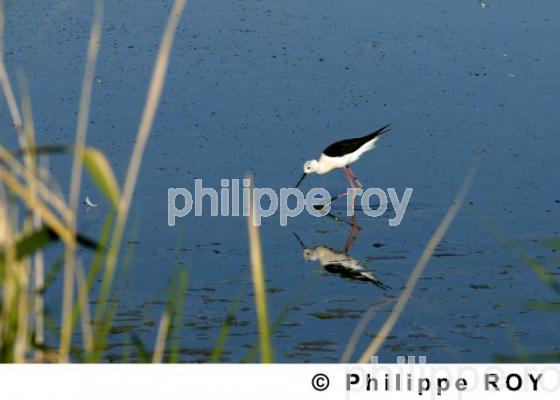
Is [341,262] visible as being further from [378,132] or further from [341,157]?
[378,132]

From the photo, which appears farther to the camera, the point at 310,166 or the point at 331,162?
the point at 331,162

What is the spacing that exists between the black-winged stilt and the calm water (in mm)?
144

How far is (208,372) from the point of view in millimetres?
2672

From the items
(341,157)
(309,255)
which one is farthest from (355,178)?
(309,255)

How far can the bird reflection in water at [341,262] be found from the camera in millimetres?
7395

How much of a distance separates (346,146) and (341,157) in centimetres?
9

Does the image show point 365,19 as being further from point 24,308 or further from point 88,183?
point 24,308

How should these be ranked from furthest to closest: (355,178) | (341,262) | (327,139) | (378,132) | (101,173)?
(327,139)
(378,132)
(355,178)
(341,262)
(101,173)

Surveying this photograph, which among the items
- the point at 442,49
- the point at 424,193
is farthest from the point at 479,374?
the point at 442,49

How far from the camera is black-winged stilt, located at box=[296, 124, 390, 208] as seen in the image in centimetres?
893

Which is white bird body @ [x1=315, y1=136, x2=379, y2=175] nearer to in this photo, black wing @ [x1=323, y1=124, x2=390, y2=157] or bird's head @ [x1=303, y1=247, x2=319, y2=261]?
black wing @ [x1=323, y1=124, x2=390, y2=157]

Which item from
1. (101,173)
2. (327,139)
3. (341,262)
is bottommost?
(101,173)

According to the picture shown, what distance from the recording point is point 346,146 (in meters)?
8.98

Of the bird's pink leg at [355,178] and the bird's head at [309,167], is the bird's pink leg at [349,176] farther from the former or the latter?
the bird's head at [309,167]
